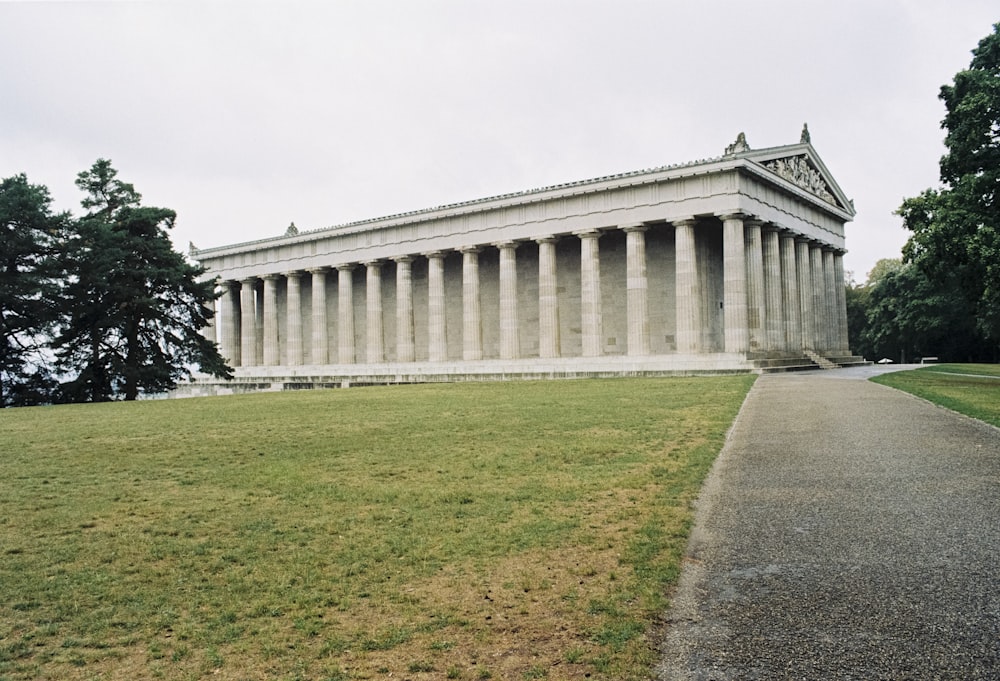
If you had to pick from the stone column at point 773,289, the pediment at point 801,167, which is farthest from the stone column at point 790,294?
the pediment at point 801,167

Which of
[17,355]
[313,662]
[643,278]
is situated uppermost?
[643,278]

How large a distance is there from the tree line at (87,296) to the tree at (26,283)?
5 centimetres

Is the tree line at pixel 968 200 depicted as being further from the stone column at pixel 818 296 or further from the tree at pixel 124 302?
the tree at pixel 124 302

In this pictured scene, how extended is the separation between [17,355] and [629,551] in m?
41.3

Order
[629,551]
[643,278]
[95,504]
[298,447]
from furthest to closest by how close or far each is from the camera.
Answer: [643,278], [298,447], [95,504], [629,551]

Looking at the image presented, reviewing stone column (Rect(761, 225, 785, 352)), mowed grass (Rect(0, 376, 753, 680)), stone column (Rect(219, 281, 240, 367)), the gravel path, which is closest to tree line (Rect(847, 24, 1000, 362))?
the gravel path

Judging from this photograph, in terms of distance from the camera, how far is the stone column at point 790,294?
56.2 meters

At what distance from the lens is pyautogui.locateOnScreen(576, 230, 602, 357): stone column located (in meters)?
54.2

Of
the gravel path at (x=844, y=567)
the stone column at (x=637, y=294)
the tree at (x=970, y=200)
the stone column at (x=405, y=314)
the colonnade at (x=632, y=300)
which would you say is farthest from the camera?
the stone column at (x=405, y=314)

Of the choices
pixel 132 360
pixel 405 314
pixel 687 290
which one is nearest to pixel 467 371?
pixel 405 314

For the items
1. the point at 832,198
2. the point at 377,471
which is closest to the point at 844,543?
the point at 377,471

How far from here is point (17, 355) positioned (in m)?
40.1

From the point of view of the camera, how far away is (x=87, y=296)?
40.0 meters

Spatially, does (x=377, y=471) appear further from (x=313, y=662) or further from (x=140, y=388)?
(x=140, y=388)
